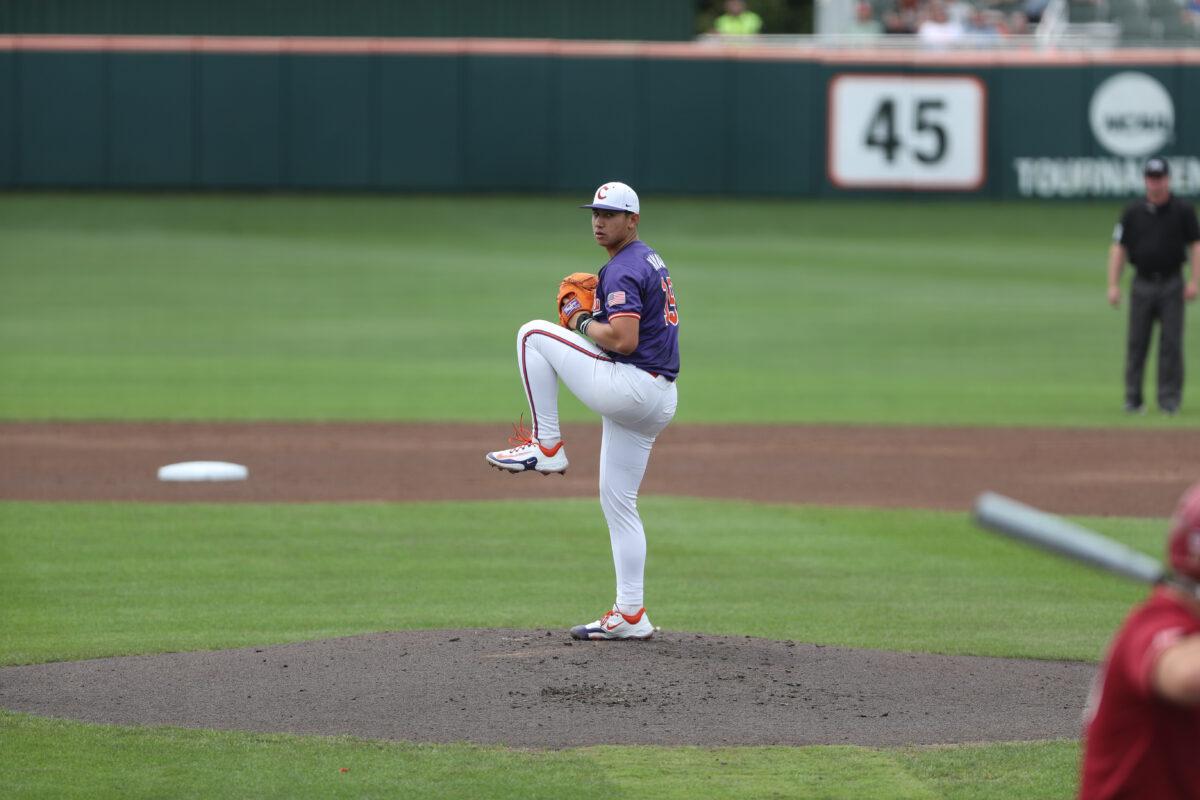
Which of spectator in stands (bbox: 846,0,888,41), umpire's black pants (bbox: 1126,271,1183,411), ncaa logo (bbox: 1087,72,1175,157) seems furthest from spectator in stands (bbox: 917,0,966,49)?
umpire's black pants (bbox: 1126,271,1183,411)

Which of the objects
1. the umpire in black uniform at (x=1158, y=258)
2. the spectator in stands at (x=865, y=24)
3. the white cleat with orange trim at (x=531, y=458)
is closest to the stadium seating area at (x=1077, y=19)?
the spectator in stands at (x=865, y=24)

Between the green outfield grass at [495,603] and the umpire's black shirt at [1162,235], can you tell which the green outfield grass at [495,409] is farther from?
the umpire's black shirt at [1162,235]

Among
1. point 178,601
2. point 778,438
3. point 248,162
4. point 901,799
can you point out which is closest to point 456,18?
point 248,162

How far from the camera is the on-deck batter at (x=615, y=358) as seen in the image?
7164 mm

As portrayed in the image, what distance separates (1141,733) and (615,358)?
4.07m

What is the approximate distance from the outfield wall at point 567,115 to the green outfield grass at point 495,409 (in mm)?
860

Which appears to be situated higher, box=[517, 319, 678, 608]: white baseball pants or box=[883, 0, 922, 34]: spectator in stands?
box=[883, 0, 922, 34]: spectator in stands

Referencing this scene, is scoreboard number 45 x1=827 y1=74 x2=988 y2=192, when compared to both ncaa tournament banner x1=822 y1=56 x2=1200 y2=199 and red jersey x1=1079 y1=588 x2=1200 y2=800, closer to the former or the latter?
ncaa tournament banner x1=822 y1=56 x2=1200 y2=199

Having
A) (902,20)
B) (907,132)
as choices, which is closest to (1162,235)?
(907,132)

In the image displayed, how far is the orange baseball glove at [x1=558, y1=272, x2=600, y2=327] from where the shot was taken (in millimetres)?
7402

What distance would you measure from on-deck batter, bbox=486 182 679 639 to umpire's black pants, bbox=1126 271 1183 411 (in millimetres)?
9961

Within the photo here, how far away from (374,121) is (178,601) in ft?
66.8

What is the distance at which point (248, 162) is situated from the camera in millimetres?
28766

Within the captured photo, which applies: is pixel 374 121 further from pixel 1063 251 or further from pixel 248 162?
pixel 1063 251
